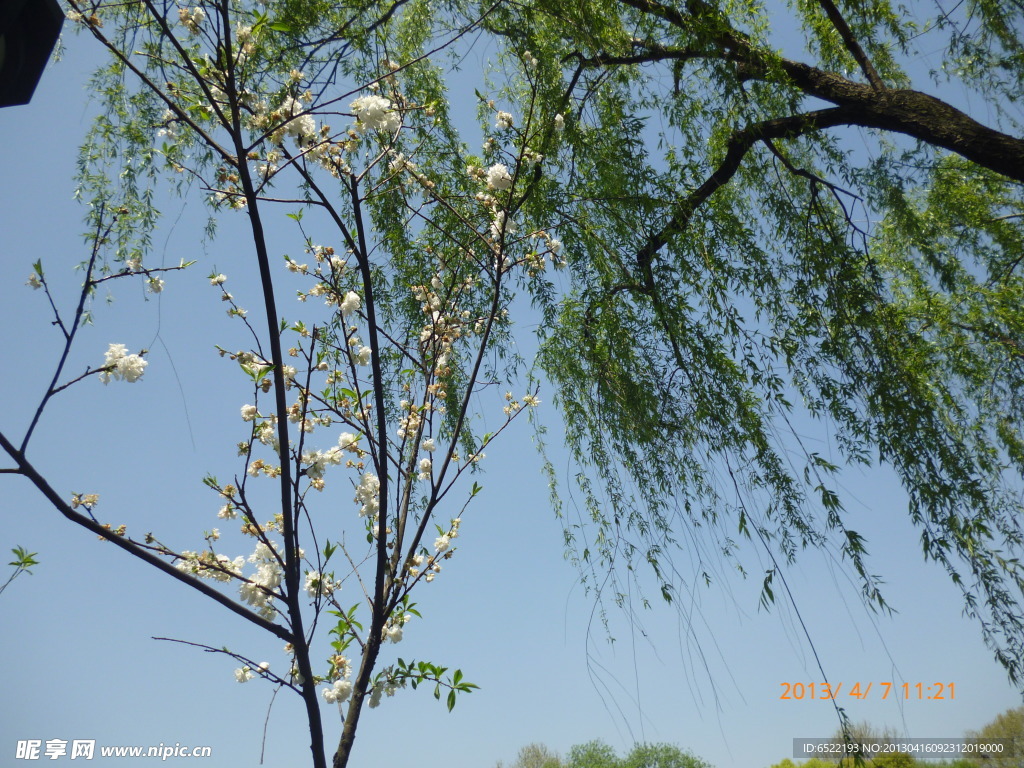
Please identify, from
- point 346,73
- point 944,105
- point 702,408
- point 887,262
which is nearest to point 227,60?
point 346,73

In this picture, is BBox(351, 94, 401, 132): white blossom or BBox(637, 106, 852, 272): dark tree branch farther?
BBox(637, 106, 852, 272): dark tree branch

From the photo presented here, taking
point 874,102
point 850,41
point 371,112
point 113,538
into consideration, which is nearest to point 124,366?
point 113,538

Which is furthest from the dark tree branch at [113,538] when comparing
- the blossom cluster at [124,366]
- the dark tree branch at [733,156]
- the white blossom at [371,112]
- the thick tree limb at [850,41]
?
the thick tree limb at [850,41]

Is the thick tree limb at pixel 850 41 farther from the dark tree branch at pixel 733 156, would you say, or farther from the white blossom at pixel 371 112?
the white blossom at pixel 371 112

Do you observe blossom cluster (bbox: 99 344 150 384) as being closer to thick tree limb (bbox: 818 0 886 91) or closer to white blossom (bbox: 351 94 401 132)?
white blossom (bbox: 351 94 401 132)

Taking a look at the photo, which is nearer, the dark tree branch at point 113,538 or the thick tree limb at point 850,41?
the dark tree branch at point 113,538

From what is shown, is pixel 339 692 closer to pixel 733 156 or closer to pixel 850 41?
pixel 733 156

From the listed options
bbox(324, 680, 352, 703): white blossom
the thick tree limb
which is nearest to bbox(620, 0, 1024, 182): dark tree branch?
the thick tree limb

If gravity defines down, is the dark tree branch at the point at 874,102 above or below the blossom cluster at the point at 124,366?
above

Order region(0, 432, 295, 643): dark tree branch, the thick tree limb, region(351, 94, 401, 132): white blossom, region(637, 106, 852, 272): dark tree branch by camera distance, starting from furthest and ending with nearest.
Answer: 1. the thick tree limb
2. region(637, 106, 852, 272): dark tree branch
3. region(351, 94, 401, 132): white blossom
4. region(0, 432, 295, 643): dark tree branch

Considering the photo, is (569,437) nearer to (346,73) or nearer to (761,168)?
(761,168)

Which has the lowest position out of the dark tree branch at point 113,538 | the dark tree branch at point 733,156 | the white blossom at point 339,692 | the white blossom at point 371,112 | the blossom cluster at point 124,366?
the white blossom at point 339,692

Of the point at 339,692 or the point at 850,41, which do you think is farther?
the point at 850,41

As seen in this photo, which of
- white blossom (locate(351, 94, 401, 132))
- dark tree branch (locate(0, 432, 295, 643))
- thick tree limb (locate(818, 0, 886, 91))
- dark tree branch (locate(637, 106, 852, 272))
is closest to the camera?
dark tree branch (locate(0, 432, 295, 643))
